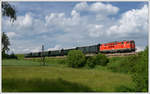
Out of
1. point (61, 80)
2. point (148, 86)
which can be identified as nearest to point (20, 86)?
point (61, 80)

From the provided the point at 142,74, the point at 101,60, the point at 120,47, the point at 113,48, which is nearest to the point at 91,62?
the point at 101,60

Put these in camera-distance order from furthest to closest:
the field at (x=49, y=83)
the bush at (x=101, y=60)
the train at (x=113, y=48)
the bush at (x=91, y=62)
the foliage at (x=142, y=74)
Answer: the train at (x=113, y=48) < the bush at (x=101, y=60) < the bush at (x=91, y=62) < the foliage at (x=142, y=74) < the field at (x=49, y=83)

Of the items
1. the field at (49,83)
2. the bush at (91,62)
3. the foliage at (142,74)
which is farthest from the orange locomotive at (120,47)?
the foliage at (142,74)

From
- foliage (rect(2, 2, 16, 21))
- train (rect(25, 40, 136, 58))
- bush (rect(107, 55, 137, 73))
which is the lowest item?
bush (rect(107, 55, 137, 73))

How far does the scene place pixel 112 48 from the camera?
106 feet

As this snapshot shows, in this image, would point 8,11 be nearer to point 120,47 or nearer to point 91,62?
point 91,62

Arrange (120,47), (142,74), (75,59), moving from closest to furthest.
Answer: (142,74)
(75,59)
(120,47)

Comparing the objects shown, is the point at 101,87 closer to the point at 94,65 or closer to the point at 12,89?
the point at 12,89

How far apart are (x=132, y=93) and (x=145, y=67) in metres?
1.70

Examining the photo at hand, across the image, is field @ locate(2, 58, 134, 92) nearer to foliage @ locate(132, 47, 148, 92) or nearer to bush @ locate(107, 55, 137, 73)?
foliage @ locate(132, 47, 148, 92)

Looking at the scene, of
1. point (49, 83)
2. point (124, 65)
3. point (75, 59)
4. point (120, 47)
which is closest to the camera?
point (49, 83)

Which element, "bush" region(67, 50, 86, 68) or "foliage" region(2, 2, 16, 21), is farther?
"bush" region(67, 50, 86, 68)

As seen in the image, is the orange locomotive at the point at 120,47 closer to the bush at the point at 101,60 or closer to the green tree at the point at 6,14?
the bush at the point at 101,60

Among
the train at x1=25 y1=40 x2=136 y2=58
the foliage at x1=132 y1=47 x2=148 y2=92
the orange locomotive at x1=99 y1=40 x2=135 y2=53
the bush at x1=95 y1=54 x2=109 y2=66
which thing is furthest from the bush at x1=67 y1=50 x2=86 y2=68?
the orange locomotive at x1=99 y1=40 x2=135 y2=53
